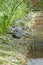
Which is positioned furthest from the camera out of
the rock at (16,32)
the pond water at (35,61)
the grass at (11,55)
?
the rock at (16,32)

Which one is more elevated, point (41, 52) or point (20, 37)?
point (20, 37)

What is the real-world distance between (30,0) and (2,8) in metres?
6.80

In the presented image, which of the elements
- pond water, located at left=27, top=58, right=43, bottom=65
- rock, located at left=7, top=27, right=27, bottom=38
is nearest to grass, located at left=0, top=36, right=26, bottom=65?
pond water, located at left=27, top=58, right=43, bottom=65

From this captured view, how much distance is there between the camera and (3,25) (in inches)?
289

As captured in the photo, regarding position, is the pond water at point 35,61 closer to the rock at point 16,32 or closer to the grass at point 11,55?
the grass at point 11,55

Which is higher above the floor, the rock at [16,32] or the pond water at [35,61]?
the rock at [16,32]

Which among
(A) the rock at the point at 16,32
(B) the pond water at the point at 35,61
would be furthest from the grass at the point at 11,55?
(A) the rock at the point at 16,32

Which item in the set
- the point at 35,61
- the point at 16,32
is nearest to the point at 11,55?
the point at 35,61

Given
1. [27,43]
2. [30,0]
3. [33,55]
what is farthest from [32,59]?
[30,0]

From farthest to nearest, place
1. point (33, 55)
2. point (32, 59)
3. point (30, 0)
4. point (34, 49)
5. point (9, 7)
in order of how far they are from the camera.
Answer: point (30, 0) < point (9, 7) < point (34, 49) < point (33, 55) < point (32, 59)

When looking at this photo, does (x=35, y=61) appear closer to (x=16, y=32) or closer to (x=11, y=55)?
(x=11, y=55)

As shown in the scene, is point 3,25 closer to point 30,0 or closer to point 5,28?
point 5,28

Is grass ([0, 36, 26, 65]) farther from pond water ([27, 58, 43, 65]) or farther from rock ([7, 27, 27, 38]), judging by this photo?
rock ([7, 27, 27, 38])

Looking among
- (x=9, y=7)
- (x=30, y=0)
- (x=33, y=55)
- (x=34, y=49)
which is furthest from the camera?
(x=30, y=0)
